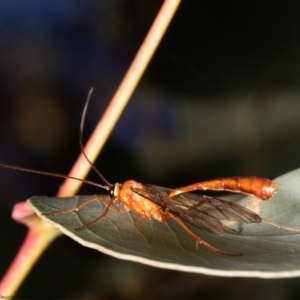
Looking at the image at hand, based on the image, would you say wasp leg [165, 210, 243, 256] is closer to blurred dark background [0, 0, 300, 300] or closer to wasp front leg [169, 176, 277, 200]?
wasp front leg [169, 176, 277, 200]

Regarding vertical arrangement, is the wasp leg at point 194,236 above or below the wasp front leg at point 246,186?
below

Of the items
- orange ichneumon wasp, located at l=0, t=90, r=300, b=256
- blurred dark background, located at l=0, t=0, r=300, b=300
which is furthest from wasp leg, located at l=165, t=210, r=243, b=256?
blurred dark background, located at l=0, t=0, r=300, b=300

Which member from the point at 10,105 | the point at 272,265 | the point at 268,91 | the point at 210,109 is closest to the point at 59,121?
the point at 10,105

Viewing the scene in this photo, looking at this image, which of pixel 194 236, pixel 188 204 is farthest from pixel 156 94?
pixel 194 236

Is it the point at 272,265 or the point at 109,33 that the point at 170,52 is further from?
the point at 272,265

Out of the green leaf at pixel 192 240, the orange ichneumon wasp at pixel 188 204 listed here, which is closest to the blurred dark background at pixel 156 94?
the orange ichneumon wasp at pixel 188 204

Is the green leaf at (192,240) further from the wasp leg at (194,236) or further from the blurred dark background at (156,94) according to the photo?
the blurred dark background at (156,94)
